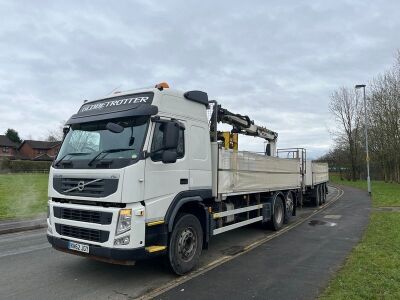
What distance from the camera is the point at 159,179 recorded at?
5949 mm

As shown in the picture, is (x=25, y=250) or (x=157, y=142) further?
(x=25, y=250)

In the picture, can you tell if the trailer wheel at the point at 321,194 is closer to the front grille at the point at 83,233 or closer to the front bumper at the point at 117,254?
the front bumper at the point at 117,254

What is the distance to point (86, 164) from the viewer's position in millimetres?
5844

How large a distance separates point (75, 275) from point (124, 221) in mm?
1792

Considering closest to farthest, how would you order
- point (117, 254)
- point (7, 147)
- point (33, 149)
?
1. point (117, 254)
2. point (7, 147)
3. point (33, 149)

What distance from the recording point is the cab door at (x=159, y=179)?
5734 millimetres

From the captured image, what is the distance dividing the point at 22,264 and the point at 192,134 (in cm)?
410

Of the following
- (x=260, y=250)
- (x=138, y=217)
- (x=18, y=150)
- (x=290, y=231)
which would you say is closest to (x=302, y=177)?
(x=290, y=231)

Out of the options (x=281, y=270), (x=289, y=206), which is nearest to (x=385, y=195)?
(x=289, y=206)

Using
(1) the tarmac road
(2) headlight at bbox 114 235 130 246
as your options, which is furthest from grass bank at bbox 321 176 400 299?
(2) headlight at bbox 114 235 130 246

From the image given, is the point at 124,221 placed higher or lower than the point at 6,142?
lower

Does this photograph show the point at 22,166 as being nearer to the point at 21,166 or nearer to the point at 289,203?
the point at 21,166

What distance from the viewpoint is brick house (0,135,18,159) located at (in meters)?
87.9

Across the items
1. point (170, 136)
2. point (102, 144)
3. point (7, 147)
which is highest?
point (7, 147)
